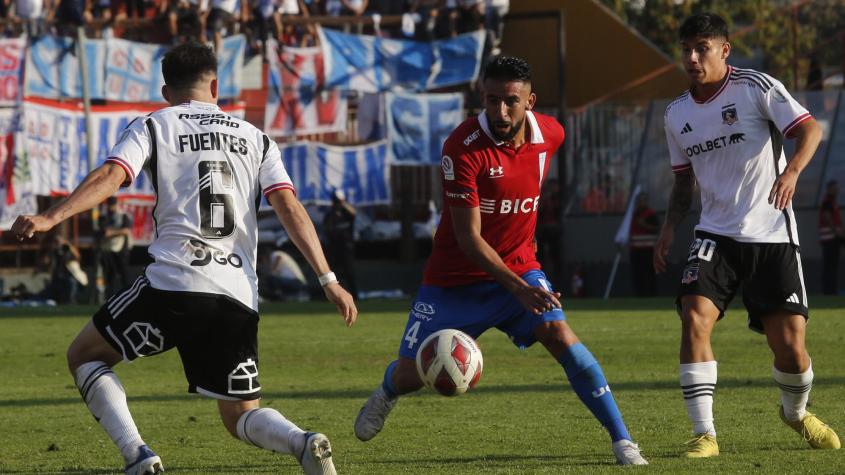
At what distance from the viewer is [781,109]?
7.89 m

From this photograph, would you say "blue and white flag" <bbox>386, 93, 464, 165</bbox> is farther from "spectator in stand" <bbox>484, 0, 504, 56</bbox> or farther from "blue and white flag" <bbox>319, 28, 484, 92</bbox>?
"spectator in stand" <bbox>484, 0, 504, 56</bbox>

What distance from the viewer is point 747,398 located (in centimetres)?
1070

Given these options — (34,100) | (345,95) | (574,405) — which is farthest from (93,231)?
(574,405)

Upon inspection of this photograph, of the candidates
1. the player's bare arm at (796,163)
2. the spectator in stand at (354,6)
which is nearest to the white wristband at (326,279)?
the player's bare arm at (796,163)

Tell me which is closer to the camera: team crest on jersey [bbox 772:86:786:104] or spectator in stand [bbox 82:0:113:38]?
team crest on jersey [bbox 772:86:786:104]

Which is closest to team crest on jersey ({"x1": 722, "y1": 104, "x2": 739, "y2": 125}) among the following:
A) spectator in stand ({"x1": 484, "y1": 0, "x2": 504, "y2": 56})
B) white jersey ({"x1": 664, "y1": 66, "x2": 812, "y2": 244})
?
white jersey ({"x1": 664, "y1": 66, "x2": 812, "y2": 244})

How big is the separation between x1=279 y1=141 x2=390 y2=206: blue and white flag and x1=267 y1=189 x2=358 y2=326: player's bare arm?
20.9 m

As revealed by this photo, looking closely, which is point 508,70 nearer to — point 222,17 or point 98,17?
point 222,17

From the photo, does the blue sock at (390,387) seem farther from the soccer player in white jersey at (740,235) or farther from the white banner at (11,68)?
the white banner at (11,68)

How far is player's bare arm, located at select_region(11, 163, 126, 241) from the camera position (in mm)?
5855

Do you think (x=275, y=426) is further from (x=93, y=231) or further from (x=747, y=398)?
(x=93, y=231)

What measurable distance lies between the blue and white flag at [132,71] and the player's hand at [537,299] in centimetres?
2066

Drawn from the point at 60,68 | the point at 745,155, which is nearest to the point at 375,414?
the point at 745,155

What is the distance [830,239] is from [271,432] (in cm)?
2084
